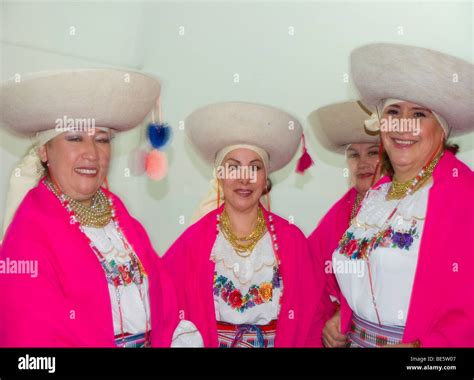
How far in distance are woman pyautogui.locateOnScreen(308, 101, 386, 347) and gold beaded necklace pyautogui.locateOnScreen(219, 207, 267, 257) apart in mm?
324

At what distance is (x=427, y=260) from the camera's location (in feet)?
7.20

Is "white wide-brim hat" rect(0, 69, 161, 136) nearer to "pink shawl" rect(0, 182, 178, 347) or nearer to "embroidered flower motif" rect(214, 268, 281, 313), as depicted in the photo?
"pink shawl" rect(0, 182, 178, 347)

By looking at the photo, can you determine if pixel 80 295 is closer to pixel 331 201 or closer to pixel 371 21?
pixel 331 201

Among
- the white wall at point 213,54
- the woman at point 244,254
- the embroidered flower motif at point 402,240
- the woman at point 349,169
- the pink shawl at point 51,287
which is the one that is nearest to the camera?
the pink shawl at point 51,287

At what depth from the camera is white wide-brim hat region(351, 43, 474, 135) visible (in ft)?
7.16

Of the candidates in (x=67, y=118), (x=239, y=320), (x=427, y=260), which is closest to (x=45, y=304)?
(x=67, y=118)

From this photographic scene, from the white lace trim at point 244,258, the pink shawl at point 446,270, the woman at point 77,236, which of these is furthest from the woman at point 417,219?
the woman at point 77,236

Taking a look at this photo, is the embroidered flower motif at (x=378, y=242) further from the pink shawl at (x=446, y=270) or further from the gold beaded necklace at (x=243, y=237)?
the gold beaded necklace at (x=243, y=237)

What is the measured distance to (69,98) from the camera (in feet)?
7.34

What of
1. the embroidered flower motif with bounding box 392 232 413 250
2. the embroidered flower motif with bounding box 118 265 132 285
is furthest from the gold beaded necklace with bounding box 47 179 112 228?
the embroidered flower motif with bounding box 392 232 413 250

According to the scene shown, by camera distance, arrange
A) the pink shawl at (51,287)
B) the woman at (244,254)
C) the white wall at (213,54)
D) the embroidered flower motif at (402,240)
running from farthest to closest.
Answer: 1. the white wall at (213,54)
2. the woman at (244,254)
3. the embroidered flower motif at (402,240)
4. the pink shawl at (51,287)

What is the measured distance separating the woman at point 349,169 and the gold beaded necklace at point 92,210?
1031mm

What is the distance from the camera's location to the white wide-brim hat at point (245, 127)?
267cm

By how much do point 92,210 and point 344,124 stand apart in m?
1.28
